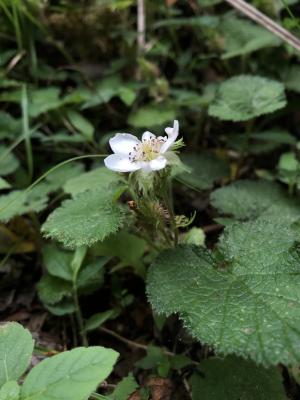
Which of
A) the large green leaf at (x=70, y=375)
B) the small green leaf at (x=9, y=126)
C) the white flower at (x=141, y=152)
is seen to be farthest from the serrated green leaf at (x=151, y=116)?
the large green leaf at (x=70, y=375)

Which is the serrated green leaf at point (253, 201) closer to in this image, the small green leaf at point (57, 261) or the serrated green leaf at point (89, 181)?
the serrated green leaf at point (89, 181)

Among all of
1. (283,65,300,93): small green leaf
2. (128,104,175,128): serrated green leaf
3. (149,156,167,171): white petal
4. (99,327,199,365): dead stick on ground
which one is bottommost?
(99,327,199,365): dead stick on ground

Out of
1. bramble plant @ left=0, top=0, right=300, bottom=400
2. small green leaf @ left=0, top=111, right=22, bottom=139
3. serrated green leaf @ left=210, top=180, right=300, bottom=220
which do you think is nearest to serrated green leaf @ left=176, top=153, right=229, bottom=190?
bramble plant @ left=0, top=0, right=300, bottom=400

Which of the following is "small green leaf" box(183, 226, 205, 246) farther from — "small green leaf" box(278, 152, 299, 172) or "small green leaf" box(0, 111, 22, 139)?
"small green leaf" box(0, 111, 22, 139)

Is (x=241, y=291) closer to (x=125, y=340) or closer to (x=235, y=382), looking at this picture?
(x=235, y=382)

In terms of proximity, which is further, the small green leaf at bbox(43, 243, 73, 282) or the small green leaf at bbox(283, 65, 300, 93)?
the small green leaf at bbox(283, 65, 300, 93)

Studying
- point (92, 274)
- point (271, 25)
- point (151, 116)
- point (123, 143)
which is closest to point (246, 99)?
point (271, 25)
